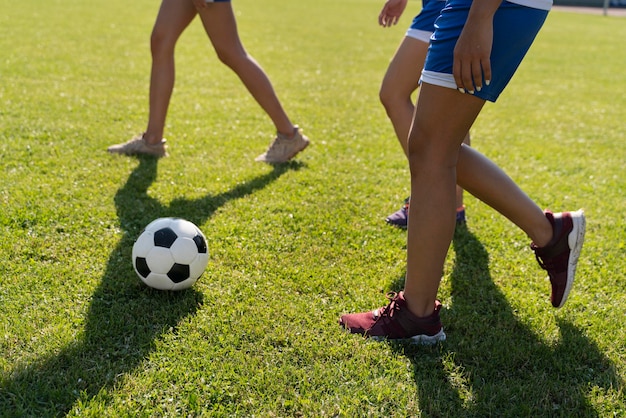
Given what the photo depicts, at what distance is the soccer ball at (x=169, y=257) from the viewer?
107 inches

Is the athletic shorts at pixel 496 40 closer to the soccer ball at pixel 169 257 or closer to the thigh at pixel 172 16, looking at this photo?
the soccer ball at pixel 169 257

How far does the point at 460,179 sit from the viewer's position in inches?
106

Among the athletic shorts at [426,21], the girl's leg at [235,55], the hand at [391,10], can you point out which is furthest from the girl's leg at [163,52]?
the athletic shorts at [426,21]

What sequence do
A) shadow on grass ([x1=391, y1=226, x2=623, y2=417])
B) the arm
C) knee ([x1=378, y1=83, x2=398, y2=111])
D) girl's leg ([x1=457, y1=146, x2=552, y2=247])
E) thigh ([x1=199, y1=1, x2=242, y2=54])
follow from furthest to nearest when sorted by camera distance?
thigh ([x1=199, y1=1, x2=242, y2=54]) < knee ([x1=378, y1=83, x2=398, y2=111]) < girl's leg ([x1=457, y1=146, x2=552, y2=247]) < shadow on grass ([x1=391, y1=226, x2=623, y2=417]) < the arm

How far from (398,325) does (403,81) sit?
152 cm

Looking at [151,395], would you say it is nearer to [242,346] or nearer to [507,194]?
[242,346]

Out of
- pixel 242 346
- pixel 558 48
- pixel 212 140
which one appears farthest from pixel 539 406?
pixel 558 48

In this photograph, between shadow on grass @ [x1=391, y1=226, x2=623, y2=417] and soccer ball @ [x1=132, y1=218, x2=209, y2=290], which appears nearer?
shadow on grass @ [x1=391, y1=226, x2=623, y2=417]

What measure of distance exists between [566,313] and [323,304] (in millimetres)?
1177

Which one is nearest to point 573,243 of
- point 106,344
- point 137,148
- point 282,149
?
point 106,344

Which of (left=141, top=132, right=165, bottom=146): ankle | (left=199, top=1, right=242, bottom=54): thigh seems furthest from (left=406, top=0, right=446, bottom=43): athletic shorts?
(left=141, top=132, right=165, bottom=146): ankle

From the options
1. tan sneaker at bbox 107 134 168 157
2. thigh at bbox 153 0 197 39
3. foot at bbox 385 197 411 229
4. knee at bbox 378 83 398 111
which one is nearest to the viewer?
knee at bbox 378 83 398 111

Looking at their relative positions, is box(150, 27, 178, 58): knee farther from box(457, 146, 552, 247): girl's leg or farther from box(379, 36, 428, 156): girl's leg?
box(457, 146, 552, 247): girl's leg

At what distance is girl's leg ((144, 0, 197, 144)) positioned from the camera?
436cm
